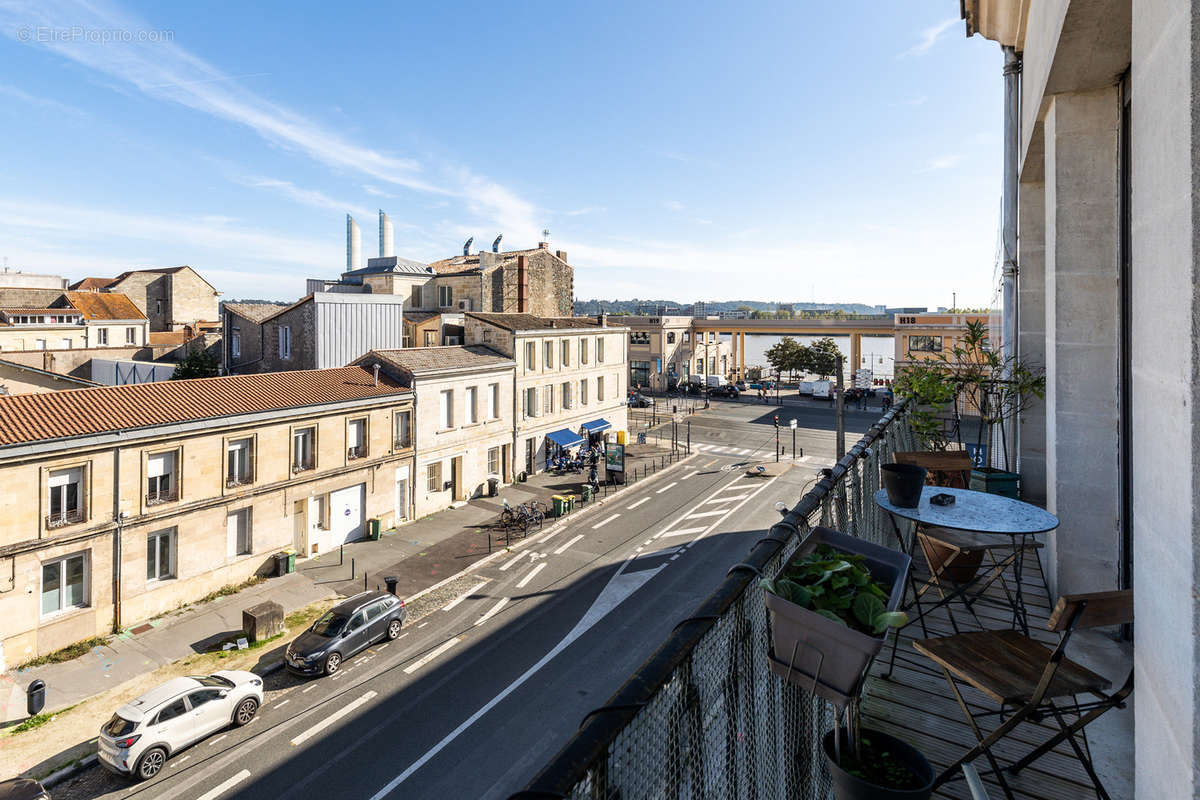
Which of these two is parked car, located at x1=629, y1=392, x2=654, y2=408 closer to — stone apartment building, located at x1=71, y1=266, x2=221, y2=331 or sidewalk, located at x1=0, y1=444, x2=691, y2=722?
sidewalk, located at x1=0, y1=444, x2=691, y2=722

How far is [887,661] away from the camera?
15.5 feet

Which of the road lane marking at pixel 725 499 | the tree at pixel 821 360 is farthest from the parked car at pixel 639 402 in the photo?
the road lane marking at pixel 725 499

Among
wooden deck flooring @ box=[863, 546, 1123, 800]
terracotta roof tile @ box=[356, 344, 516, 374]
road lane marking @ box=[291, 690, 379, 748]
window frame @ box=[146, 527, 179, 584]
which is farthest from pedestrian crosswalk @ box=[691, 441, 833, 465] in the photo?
wooden deck flooring @ box=[863, 546, 1123, 800]

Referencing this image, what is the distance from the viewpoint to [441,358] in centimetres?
2981

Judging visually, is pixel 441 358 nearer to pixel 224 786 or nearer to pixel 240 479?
pixel 240 479

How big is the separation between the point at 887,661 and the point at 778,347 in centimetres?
7113

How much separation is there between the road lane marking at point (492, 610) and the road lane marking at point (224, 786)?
23.3 feet

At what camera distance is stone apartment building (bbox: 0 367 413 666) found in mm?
15680

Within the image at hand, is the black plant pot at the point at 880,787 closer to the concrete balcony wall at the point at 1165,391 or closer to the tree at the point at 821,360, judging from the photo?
the concrete balcony wall at the point at 1165,391

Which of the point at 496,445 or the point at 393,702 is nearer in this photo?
the point at 393,702

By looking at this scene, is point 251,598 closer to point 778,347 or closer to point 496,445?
point 496,445

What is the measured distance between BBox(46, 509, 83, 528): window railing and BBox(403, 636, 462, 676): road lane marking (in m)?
9.64

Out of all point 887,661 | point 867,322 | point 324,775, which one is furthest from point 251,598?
point 867,322

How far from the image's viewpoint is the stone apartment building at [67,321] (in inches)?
1692
